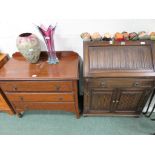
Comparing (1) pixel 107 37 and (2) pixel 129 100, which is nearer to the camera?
(1) pixel 107 37

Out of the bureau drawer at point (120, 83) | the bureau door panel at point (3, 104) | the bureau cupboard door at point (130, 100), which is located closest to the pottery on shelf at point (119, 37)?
the bureau drawer at point (120, 83)

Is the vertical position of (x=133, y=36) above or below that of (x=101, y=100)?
above

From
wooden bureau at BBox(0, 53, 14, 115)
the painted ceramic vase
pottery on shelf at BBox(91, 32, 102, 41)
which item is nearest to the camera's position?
the painted ceramic vase

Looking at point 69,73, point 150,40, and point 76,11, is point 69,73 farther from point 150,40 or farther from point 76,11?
point 150,40

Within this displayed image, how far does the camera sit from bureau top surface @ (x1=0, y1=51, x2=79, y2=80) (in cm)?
134

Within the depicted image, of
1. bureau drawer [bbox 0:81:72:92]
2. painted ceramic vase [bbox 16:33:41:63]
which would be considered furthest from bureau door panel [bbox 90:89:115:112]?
painted ceramic vase [bbox 16:33:41:63]

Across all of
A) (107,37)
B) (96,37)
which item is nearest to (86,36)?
(96,37)

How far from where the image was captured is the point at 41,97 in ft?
5.14

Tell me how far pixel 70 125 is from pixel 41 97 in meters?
0.59

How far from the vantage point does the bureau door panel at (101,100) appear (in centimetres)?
151

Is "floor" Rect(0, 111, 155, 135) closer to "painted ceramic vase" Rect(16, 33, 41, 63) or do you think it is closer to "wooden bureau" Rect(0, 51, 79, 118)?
"wooden bureau" Rect(0, 51, 79, 118)

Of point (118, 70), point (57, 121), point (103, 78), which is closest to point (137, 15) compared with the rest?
point (118, 70)

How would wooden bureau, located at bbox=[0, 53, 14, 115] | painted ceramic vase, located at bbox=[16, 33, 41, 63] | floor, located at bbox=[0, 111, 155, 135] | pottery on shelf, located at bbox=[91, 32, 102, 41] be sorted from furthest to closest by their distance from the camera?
floor, located at bbox=[0, 111, 155, 135] < wooden bureau, located at bbox=[0, 53, 14, 115] < pottery on shelf, located at bbox=[91, 32, 102, 41] < painted ceramic vase, located at bbox=[16, 33, 41, 63]

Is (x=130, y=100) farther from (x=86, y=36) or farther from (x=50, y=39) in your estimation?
(x=50, y=39)
